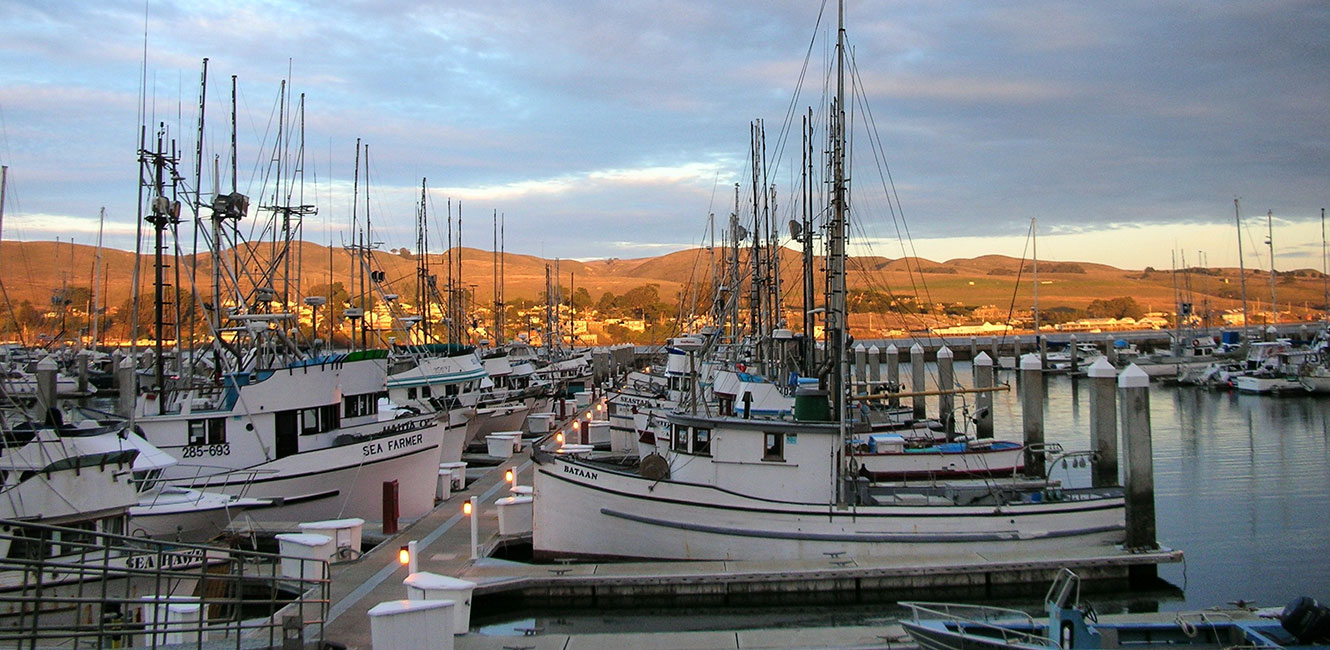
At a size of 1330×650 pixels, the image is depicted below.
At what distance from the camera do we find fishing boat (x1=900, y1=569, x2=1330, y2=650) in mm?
11727

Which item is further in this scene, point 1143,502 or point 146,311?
point 146,311

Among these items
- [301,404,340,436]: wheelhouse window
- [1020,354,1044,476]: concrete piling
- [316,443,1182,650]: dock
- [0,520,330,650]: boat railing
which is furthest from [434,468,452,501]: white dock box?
[1020,354,1044,476]: concrete piling

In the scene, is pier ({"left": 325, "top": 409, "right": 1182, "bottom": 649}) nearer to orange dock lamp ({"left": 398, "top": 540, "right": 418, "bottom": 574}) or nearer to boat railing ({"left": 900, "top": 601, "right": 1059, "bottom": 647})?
orange dock lamp ({"left": 398, "top": 540, "right": 418, "bottom": 574})

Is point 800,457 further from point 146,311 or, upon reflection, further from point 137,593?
point 146,311

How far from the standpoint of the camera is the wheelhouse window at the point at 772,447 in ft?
59.1

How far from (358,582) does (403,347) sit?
26.3 m

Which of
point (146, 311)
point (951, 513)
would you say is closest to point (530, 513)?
point (951, 513)

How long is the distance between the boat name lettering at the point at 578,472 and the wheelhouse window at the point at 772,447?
10.7 feet

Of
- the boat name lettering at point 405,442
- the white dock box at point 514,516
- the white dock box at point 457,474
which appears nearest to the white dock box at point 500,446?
the white dock box at point 457,474

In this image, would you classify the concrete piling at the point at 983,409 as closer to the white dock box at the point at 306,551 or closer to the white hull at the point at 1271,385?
the white dock box at the point at 306,551

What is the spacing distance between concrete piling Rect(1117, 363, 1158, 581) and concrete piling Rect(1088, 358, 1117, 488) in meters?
2.59

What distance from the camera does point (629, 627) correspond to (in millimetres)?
15594

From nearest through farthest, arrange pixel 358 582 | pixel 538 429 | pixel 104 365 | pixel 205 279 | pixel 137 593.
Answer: pixel 137 593 < pixel 358 582 < pixel 538 429 < pixel 104 365 < pixel 205 279

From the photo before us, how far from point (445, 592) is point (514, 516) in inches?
257
